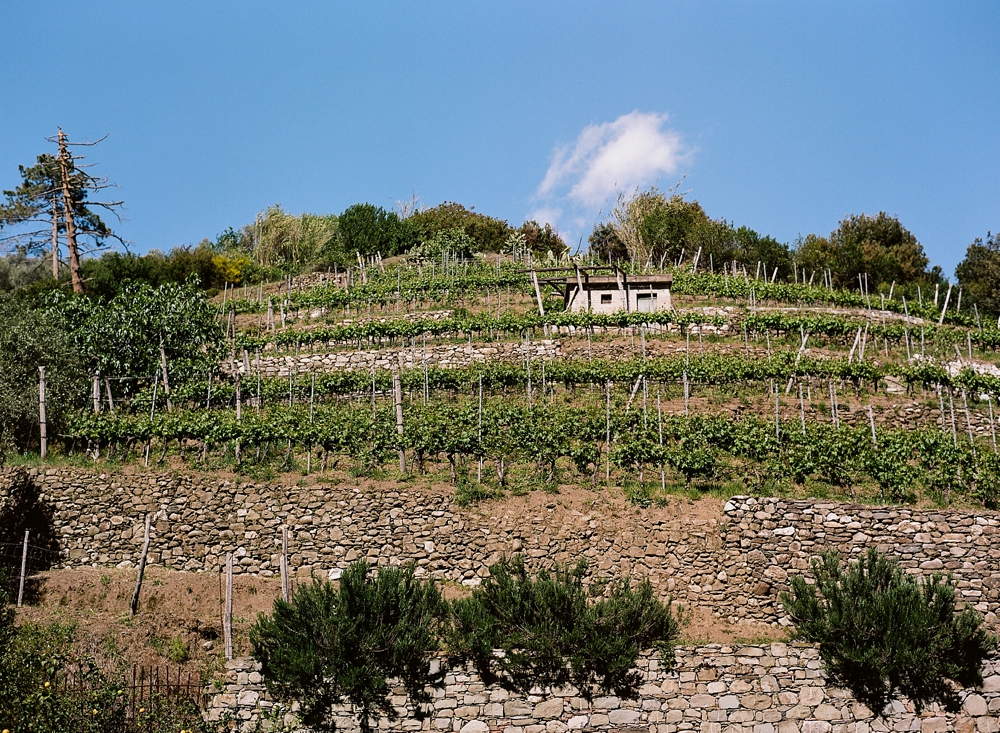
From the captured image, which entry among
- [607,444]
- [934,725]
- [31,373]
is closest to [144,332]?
[31,373]

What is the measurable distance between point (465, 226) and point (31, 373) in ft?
96.3

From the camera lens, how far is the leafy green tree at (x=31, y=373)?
20.5m

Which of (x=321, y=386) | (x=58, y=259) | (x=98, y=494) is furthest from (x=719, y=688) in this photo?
(x=58, y=259)

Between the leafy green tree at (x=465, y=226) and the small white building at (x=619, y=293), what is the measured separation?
16387 mm

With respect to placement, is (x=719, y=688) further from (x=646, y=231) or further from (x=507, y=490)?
(x=646, y=231)

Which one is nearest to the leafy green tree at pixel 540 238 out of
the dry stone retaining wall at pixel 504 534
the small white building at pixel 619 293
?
the small white building at pixel 619 293

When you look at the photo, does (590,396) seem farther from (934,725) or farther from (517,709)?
(934,725)

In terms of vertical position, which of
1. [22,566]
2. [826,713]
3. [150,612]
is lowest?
[826,713]

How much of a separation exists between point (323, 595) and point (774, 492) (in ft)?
26.7

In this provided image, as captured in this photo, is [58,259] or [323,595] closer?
[323,595]

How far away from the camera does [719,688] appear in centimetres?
1240

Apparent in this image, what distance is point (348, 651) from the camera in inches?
477

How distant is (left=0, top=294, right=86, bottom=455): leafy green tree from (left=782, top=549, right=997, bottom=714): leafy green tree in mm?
16392

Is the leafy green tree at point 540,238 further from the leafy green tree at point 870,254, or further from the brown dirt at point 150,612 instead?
the brown dirt at point 150,612
